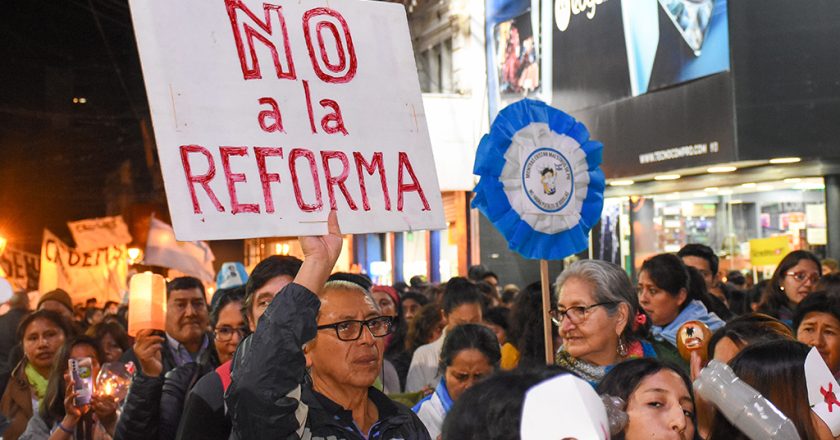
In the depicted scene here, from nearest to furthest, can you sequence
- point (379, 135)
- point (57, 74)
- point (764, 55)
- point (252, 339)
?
point (252, 339) < point (379, 135) < point (764, 55) < point (57, 74)

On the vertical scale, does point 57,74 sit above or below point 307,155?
above

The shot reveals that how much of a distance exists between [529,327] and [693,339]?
3.65 ft

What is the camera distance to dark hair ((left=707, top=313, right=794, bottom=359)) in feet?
14.6

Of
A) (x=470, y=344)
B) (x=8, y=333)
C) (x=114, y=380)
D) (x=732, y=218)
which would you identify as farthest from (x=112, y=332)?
(x=732, y=218)

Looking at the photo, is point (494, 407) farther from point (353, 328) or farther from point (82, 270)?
point (82, 270)

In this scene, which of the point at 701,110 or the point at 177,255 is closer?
the point at 701,110

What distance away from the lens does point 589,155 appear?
230 inches

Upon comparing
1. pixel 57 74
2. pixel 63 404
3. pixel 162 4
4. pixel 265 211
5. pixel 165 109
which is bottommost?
pixel 63 404

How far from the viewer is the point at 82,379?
5926 mm

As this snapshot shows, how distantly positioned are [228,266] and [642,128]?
11589 millimetres

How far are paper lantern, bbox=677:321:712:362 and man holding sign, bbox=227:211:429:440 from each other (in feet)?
5.98

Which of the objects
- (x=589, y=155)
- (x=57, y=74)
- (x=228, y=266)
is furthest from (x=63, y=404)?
(x=57, y=74)

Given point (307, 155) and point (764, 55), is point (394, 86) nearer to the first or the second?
point (307, 155)

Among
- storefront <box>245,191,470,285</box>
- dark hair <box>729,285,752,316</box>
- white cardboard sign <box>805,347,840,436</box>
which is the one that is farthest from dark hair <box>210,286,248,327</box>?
storefront <box>245,191,470,285</box>
